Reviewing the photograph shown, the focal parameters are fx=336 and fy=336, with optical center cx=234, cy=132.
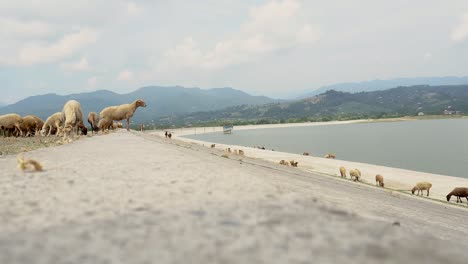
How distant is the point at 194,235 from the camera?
3.98 meters

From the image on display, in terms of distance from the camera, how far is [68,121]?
24719 millimetres

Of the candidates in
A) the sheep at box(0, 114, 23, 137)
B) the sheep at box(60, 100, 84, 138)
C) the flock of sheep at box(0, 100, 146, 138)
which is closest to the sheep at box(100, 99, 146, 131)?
the flock of sheep at box(0, 100, 146, 138)

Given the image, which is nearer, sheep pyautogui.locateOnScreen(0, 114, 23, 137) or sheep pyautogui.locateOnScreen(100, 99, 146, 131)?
sheep pyautogui.locateOnScreen(100, 99, 146, 131)

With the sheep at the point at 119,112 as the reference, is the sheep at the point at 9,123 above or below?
below

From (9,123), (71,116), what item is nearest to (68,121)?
(71,116)

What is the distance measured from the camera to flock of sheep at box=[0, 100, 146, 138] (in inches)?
1009

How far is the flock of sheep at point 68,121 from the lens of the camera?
2562cm

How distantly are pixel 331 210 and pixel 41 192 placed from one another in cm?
522

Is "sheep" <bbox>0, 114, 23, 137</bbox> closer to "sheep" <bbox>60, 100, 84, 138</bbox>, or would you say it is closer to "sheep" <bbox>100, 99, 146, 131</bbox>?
"sheep" <bbox>100, 99, 146, 131</bbox>

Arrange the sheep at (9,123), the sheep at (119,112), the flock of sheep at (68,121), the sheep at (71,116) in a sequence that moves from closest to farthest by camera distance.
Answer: the sheep at (71,116) → the flock of sheep at (68,121) → the sheep at (119,112) → the sheep at (9,123)

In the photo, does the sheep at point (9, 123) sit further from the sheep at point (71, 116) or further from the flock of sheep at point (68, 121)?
the sheep at point (71, 116)

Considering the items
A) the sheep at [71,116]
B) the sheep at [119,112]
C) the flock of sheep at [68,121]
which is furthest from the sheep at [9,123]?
the sheep at [71,116]

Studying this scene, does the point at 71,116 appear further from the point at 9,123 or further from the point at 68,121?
the point at 9,123

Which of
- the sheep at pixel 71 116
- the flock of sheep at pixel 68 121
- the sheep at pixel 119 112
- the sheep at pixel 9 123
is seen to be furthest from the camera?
the sheep at pixel 9 123
